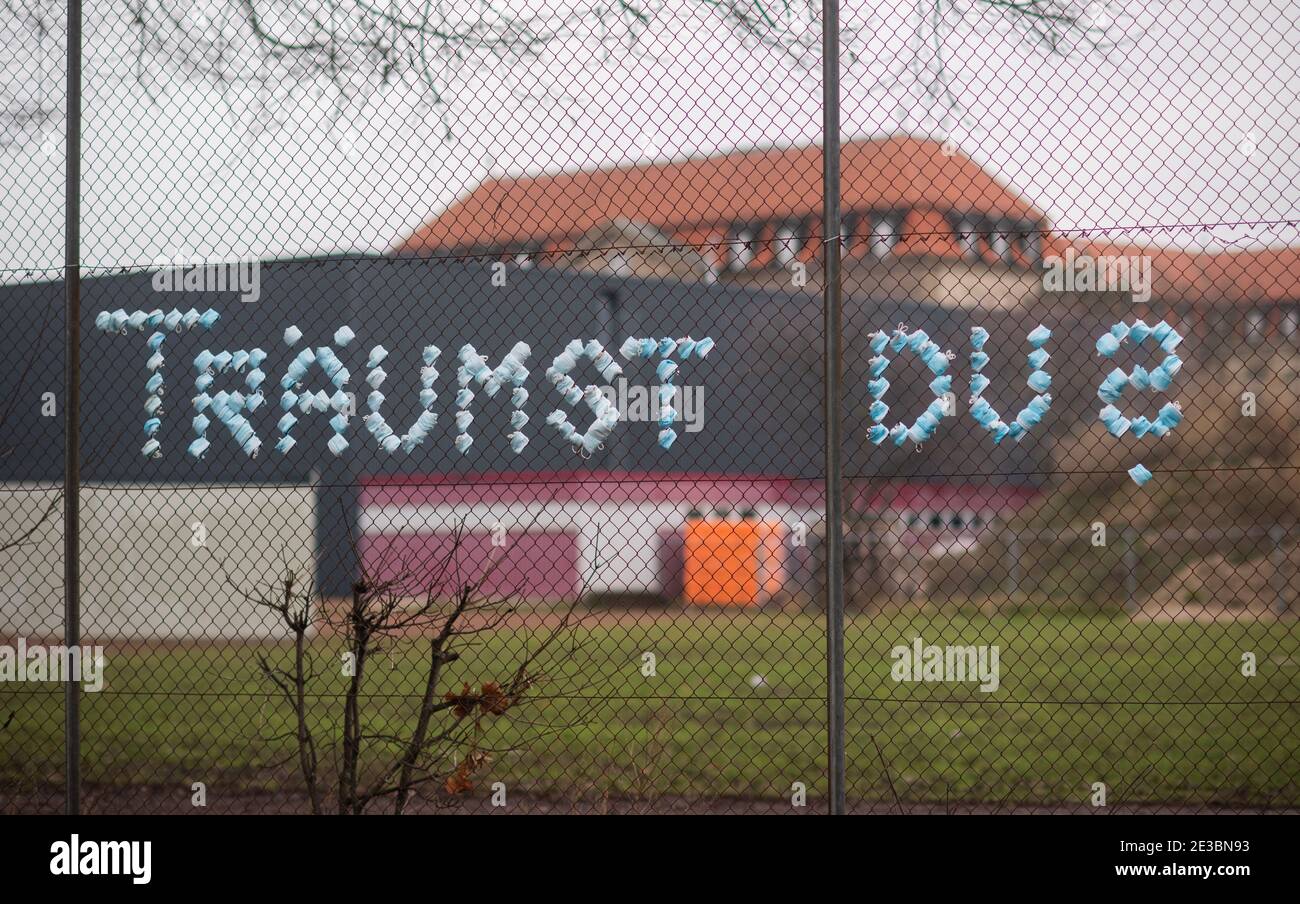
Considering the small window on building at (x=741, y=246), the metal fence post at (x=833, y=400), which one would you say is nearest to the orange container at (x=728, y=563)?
the small window on building at (x=741, y=246)

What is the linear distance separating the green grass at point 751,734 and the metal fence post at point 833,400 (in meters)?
0.42

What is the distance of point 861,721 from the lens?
10742mm

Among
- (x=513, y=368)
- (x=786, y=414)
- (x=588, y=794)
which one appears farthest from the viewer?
(x=786, y=414)

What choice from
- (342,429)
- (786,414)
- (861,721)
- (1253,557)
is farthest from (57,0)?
(1253,557)

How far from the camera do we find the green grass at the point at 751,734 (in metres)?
7.43

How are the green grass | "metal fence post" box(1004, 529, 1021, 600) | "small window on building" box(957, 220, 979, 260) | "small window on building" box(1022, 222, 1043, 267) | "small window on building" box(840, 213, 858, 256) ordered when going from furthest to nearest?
"metal fence post" box(1004, 529, 1021, 600), the green grass, "small window on building" box(957, 220, 979, 260), "small window on building" box(840, 213, 858, 256), "small window on building" box(1022, 222, 1043, 267)

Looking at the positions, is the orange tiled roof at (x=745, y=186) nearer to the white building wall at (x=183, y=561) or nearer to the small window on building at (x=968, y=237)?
the small window on building at (x=968, y=237)

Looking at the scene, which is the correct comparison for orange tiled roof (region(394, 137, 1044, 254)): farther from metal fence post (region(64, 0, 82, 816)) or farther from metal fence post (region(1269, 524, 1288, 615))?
metal fence post (region(1269, 524, 1288, 615))

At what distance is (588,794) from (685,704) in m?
4.06

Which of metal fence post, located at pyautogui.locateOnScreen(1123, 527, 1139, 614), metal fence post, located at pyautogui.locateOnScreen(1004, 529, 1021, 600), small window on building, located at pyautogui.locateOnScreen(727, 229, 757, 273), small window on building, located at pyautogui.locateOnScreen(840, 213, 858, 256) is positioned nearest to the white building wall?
small window on building, located at pyautogui.locateOnScreen(727, 229, 757, 273)

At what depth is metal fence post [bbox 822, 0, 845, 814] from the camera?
4773 millimetres

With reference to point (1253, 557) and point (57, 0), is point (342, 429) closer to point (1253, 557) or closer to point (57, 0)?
point (57, 0)

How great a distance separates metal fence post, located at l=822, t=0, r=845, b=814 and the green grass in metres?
0.42

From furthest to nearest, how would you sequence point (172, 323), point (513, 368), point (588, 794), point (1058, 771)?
1. point (1058, 771)
2. point (588, 794)
3. point (172, 323)
4. point (513, 368)
